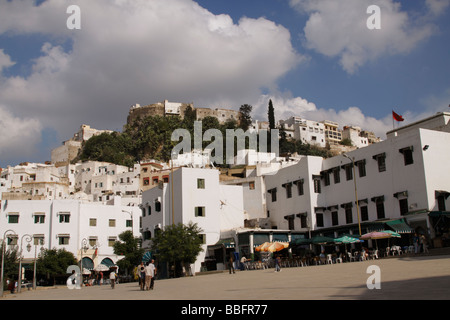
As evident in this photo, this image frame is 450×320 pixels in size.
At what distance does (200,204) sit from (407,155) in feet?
68.0

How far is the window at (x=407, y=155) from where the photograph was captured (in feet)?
128

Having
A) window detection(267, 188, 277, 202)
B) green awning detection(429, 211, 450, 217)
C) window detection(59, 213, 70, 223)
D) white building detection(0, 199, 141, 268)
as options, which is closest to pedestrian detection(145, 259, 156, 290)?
green awning detection(429, 211, 450, 217)

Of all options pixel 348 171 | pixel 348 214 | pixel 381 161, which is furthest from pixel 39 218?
pixel 381 161

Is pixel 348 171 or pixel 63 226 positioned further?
pixel 63 226

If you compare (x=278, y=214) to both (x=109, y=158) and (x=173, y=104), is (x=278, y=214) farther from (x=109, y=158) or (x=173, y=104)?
(x=173, y=104)

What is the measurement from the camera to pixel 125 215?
221ft

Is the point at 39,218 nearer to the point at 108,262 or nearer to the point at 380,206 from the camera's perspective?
the point at 108,262

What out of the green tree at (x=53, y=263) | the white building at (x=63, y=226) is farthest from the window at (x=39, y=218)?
the green tree at (x=53, y=263)

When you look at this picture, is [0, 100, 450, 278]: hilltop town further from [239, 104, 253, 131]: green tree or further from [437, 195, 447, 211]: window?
[239, 104, 253, 131]: green tree

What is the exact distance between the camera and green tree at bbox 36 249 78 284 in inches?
2096

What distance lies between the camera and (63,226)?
61000mm

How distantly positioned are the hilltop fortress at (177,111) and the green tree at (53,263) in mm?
86513
